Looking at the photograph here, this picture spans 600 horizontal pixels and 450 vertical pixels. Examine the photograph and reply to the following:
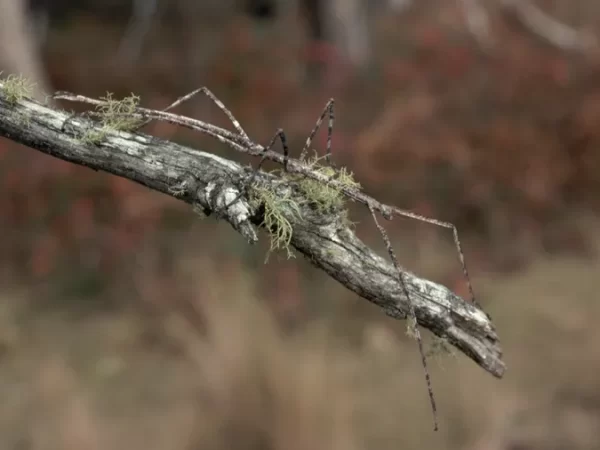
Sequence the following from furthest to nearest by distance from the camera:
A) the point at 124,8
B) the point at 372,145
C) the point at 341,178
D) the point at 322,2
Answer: the point at 124,8
the point at 322,2
the point at 372,145
the point at 341,178

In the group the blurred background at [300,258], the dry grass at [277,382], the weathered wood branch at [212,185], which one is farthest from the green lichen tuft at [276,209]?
the dry grass at [277,382]

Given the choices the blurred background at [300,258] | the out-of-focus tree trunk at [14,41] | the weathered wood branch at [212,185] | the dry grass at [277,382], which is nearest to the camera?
the weathered wood branch at [212,185]

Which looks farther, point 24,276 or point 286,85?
point 286,85

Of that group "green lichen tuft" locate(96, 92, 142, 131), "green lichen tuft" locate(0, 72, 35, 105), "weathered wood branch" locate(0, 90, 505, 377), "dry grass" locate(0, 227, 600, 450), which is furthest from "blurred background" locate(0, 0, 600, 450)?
"green lichen tuft" locate(0, 72, 35, 105)

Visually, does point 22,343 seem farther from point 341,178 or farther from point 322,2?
point 322,2

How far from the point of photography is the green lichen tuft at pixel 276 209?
0.61 m

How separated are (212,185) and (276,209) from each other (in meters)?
0.08

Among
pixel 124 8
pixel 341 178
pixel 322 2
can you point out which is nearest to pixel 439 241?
pixel 322 2

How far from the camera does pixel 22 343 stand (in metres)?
2.36

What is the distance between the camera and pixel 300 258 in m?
2.69

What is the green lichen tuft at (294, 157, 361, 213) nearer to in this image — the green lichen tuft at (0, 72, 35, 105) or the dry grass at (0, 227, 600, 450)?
the green lichen tuft at (0, 72, 35, 105)

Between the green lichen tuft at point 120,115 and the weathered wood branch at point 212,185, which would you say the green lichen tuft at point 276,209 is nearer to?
the weathered wood branch at point 212,185

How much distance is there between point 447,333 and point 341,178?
0.25 meters

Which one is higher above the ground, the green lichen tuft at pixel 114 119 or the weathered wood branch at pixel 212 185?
the green lichen tuft at pixel 114 119
